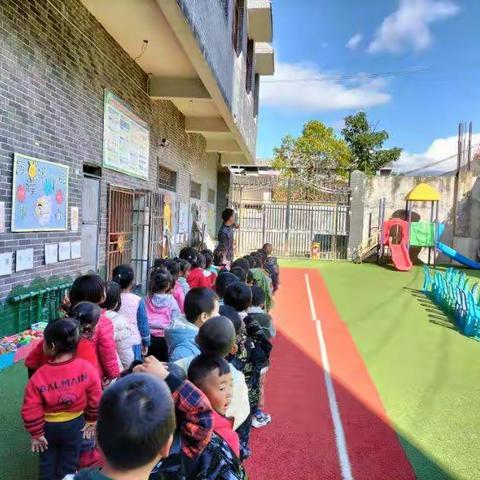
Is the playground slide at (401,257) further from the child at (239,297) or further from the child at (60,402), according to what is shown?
the child at (60,402)

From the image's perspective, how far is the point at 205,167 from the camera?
1675 cm

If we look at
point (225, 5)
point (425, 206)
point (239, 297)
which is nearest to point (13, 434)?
point (239, 297)

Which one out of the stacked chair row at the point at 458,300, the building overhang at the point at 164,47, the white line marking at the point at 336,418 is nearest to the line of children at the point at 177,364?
the white line marking at the point at 336,418

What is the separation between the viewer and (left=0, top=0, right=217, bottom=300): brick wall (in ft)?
15.9

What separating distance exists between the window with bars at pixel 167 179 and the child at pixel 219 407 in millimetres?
8973

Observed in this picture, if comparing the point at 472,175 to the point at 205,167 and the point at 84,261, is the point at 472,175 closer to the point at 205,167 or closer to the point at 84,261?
the point at 205,167

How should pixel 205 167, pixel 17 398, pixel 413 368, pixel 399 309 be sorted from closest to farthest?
pixel 17 398 → pixel 413 368 → pixel 399 309 → pixel 205 167

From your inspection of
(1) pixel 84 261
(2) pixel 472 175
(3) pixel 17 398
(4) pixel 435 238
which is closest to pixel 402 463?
(3) pixel 17 398

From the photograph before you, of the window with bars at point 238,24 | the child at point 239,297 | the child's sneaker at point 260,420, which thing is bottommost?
the child's sneaker at point 260,420

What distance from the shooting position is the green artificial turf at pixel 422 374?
4.15m

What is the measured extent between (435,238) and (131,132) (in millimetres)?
14536

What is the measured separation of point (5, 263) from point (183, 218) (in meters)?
8.45

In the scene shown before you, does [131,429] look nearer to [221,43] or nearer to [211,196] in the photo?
[221,43]

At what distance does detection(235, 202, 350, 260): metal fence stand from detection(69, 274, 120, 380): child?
18114 mm
